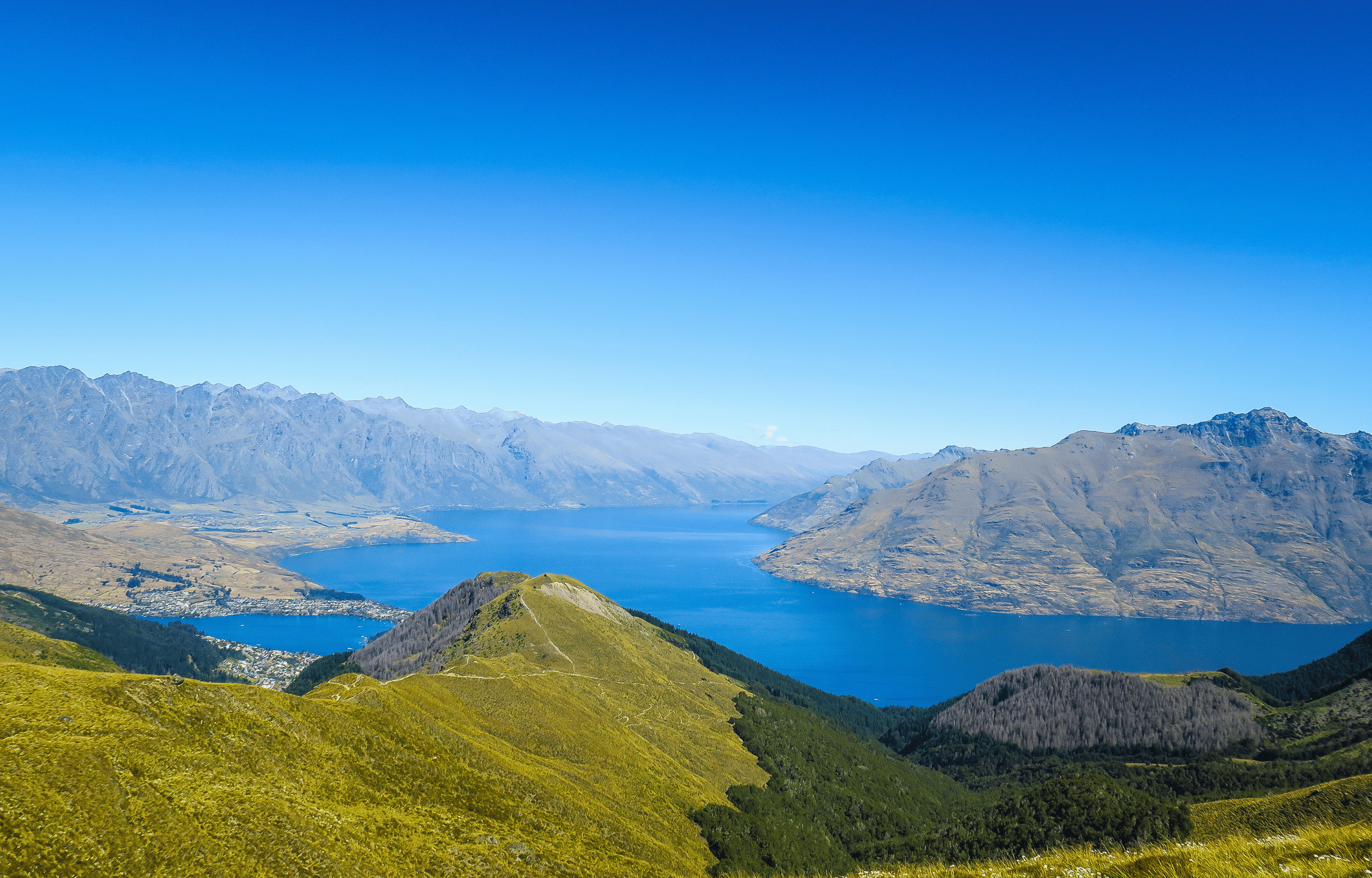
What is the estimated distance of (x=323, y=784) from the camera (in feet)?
140

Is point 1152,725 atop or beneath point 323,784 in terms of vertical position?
beneath

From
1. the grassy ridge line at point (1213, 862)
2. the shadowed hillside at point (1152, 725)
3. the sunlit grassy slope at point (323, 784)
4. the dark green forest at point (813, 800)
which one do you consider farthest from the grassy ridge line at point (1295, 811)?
the shadowed hillside at point (1152, 725)

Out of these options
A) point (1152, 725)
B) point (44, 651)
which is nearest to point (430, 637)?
point (44, 651)

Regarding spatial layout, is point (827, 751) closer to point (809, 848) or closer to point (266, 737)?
point (809, 848)

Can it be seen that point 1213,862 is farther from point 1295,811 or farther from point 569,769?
point 1295,811

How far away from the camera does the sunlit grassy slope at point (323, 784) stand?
98.7 ft

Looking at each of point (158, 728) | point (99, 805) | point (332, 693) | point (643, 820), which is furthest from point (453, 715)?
point (99, 805)

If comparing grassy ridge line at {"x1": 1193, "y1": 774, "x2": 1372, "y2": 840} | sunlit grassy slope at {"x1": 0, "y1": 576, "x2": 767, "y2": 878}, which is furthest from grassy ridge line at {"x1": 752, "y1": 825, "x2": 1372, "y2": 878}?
grassy ridge line at {"x1": 1193, "y1": 774, "x2": 1372, "y2": 840}

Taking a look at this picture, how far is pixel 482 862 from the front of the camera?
41.7m

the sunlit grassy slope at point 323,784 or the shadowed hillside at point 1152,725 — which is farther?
the shadowed hillside at point 1152,725

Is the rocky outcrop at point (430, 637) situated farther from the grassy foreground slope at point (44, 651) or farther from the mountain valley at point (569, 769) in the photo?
the grassy foreground slope at point (44, 651)

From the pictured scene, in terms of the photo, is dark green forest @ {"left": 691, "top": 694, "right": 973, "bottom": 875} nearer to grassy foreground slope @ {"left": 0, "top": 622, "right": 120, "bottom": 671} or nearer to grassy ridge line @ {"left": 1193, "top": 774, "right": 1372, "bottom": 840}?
grassy ridge line @ {"left": 1193, "top": 774, "right": 1372, "bottom": 840}

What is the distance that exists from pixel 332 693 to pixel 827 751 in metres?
107

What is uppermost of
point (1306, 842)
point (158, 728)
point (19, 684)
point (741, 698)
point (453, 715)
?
point (1306, 842)
